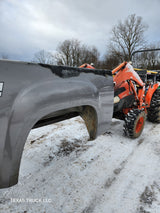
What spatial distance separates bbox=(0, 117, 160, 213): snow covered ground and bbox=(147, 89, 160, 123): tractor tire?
1.13 meters

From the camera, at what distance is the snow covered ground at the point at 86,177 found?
4.79ft

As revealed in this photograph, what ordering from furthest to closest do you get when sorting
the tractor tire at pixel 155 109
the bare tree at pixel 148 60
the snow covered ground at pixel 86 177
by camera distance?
the bare tree at pixel 148 60
the tractor tire at pixel 155 109
the snow covered ground at pixel 86 177

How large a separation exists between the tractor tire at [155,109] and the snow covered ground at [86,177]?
1.13 m

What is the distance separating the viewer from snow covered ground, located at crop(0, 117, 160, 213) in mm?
1459

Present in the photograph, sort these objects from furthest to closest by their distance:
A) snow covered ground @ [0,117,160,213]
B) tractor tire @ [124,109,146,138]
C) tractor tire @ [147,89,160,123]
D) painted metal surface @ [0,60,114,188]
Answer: tractor tire @ [147,89,160,123] < tractor tire @ [124,109,146,138] < snow covered ground @ [0,117,160,213] < painted metal surface @ [0,60,114,188]

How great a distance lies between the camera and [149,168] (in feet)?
6.70

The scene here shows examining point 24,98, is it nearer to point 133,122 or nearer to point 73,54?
point 133,122

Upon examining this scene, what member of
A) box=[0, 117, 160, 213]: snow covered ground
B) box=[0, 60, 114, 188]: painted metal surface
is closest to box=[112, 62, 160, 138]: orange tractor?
box=[0, 117, 160, 213]: snow covered ground

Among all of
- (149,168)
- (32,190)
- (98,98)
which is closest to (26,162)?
(32,190)

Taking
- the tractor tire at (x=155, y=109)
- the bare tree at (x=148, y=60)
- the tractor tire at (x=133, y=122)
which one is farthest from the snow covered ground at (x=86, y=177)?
the bare tree at (x=148, y=60)

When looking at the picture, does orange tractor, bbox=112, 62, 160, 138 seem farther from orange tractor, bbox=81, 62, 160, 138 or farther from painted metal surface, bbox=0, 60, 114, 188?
painted metal surface, bbox=0, 60, 114, 188

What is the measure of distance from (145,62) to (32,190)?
99.4 ft

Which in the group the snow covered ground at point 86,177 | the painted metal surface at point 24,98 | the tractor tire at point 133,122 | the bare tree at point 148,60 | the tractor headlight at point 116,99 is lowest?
the snow covered ground at point 86,177

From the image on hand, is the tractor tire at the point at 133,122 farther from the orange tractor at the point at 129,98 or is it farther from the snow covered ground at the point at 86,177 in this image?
the snow covered ground at the point at 86,177
